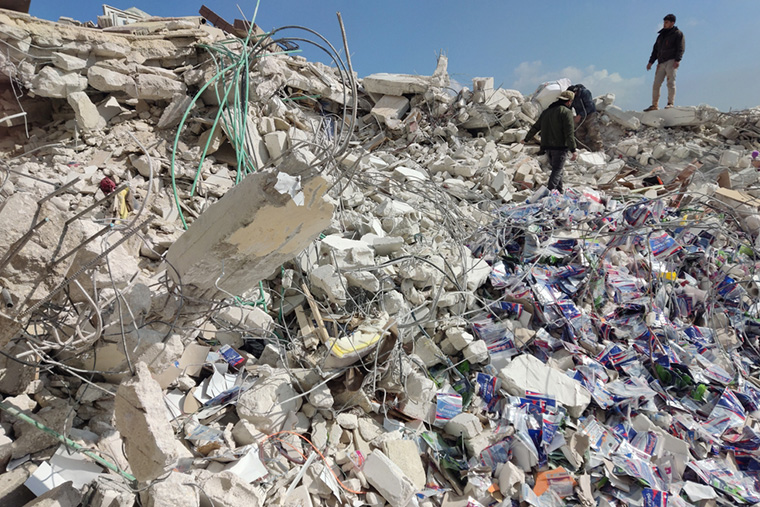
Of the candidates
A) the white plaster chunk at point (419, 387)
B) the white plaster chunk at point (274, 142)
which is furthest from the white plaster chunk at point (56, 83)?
the white plaster chunk at point (419, 387)

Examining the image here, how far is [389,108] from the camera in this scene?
8.12m

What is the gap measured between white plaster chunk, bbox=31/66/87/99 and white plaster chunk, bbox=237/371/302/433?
14.9 feet

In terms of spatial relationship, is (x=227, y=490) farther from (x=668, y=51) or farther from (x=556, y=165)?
(x=668, y=51)

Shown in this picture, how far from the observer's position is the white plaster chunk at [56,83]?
187 inches

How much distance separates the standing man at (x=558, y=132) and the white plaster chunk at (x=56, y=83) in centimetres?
624

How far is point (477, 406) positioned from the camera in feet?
11.0

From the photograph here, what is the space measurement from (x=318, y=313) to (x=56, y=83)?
4364 millimetres

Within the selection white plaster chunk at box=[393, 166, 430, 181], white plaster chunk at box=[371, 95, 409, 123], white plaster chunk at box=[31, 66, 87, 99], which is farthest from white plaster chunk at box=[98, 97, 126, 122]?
white plaster chunk at box=[371, 95, 409, 123]

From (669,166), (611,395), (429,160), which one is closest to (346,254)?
(611,395)

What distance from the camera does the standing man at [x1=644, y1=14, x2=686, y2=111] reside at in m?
7.85

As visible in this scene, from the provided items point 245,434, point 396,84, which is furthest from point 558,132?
point 245,434

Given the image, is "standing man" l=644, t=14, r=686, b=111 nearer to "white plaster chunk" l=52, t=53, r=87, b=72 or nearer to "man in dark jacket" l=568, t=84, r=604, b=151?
"man in dark jacket" l=568, t=84, r=604, b=151

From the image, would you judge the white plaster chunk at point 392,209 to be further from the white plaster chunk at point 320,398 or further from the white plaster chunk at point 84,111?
the white plaster chunk at point 84,111

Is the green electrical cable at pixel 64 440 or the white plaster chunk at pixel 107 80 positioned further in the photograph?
the white plaster chunk at pixel 107 80
